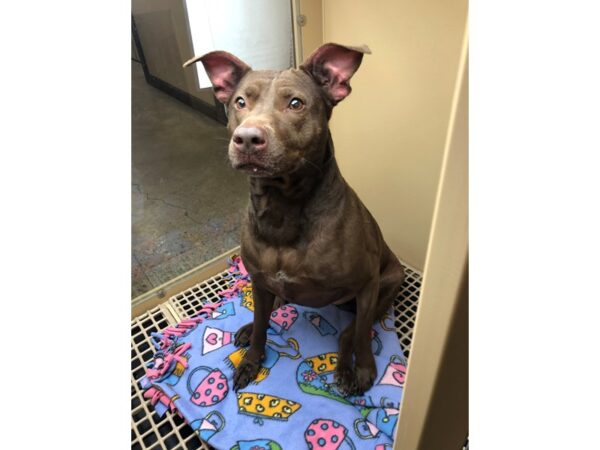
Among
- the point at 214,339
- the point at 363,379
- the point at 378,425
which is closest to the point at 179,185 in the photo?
the point at 214,339

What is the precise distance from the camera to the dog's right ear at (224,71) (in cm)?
144

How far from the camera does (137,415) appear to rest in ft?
5.75

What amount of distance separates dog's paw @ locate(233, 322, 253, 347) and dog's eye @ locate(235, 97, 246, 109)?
1.07 metres

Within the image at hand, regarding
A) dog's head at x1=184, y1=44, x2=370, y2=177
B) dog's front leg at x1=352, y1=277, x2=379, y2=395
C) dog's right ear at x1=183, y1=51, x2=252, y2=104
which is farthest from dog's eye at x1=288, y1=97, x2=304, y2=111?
dog's front leg at x1=352, y1=277, x2=379, y2=395

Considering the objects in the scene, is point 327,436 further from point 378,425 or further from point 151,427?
point 151,427

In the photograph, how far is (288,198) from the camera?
1.44m

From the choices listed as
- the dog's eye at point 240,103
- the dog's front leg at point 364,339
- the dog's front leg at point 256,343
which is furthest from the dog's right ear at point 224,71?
the dog's front leg at point 364,339

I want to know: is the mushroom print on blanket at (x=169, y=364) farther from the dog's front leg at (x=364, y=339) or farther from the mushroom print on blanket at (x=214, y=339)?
the dog's front leg at (x=364, y=339)

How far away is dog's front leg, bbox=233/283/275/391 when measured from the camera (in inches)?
67.0

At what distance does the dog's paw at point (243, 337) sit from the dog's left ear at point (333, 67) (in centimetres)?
113

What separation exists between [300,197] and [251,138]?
0.35 meters

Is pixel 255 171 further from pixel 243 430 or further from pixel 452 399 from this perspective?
pixel 243 430

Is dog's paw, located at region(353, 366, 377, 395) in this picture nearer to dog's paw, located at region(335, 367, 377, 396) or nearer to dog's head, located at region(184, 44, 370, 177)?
dog's paw, located at region(335, 367, 377, 396)
